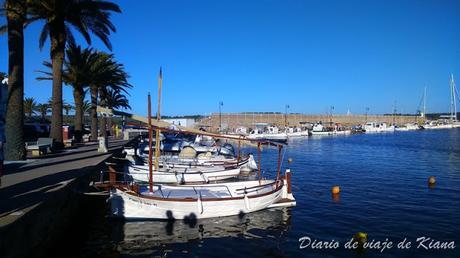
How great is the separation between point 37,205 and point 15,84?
13.8 metres

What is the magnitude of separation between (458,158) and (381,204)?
27415mm

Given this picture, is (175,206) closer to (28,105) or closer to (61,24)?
(61,24)

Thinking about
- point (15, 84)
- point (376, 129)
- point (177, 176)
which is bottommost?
point (177, 176)

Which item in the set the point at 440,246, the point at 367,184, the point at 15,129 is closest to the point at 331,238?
the point at 440,246

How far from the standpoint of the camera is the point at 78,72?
124 ft

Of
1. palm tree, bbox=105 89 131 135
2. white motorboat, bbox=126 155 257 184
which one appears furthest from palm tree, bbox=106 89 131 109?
white motorboat, bbox=126 155 257 184

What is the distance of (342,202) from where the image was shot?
65.4ft

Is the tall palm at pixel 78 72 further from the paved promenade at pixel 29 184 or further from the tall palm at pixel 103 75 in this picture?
the paved promenade at pixel 29 184

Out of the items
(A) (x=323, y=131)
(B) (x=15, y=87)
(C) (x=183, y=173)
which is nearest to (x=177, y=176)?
(C) (x=183, y=173)

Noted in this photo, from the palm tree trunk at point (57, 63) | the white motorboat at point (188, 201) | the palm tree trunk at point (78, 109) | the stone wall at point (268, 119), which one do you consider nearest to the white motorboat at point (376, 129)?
the stone wall at point (268, 119)

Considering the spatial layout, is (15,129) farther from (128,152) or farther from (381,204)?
(381,204)

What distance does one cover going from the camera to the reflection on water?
13430 mm

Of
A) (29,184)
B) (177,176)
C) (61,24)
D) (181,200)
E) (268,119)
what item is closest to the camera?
(29,184)

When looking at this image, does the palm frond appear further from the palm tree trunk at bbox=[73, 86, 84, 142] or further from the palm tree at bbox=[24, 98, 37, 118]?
the palm tree at bbox=[24, 98, 37, 118]
